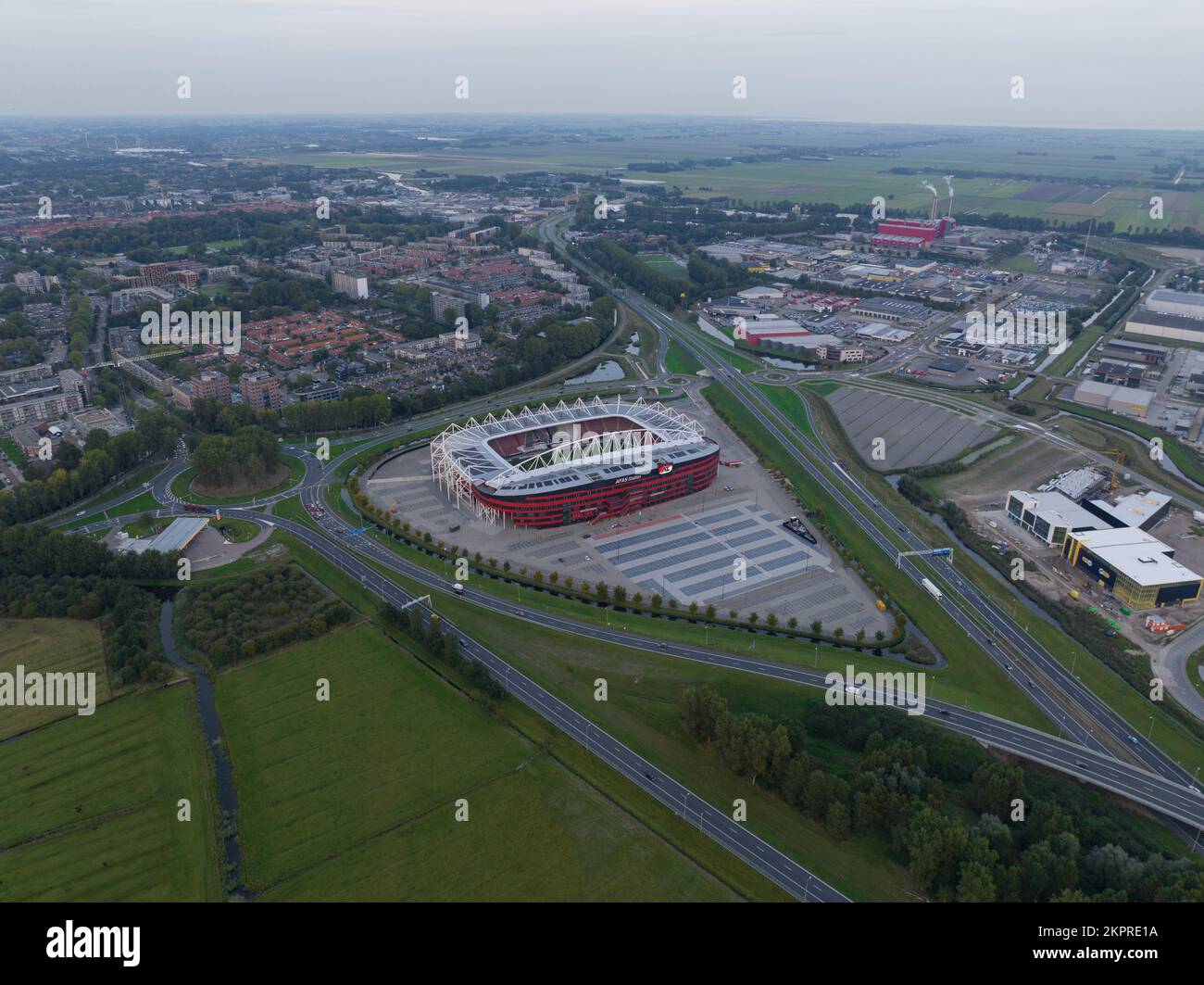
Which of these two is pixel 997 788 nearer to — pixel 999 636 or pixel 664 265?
pixel 999 636

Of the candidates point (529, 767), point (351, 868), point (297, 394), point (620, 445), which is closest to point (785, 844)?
point (529, 767)

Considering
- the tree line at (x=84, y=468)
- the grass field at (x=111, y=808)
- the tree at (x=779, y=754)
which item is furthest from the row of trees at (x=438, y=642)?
the tree line at (x=84, y=468)

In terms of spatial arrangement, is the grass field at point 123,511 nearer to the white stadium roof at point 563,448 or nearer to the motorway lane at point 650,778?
the white stadium roof at point 563,448

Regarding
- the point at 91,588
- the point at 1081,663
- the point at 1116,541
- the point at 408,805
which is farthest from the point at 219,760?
the point at 1116,541

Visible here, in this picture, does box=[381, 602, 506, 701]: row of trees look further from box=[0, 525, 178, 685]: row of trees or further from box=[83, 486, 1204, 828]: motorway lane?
box=[0, 525, 178, 685]: row of trees

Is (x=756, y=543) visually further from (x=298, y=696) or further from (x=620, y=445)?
(x=298, y=696)
